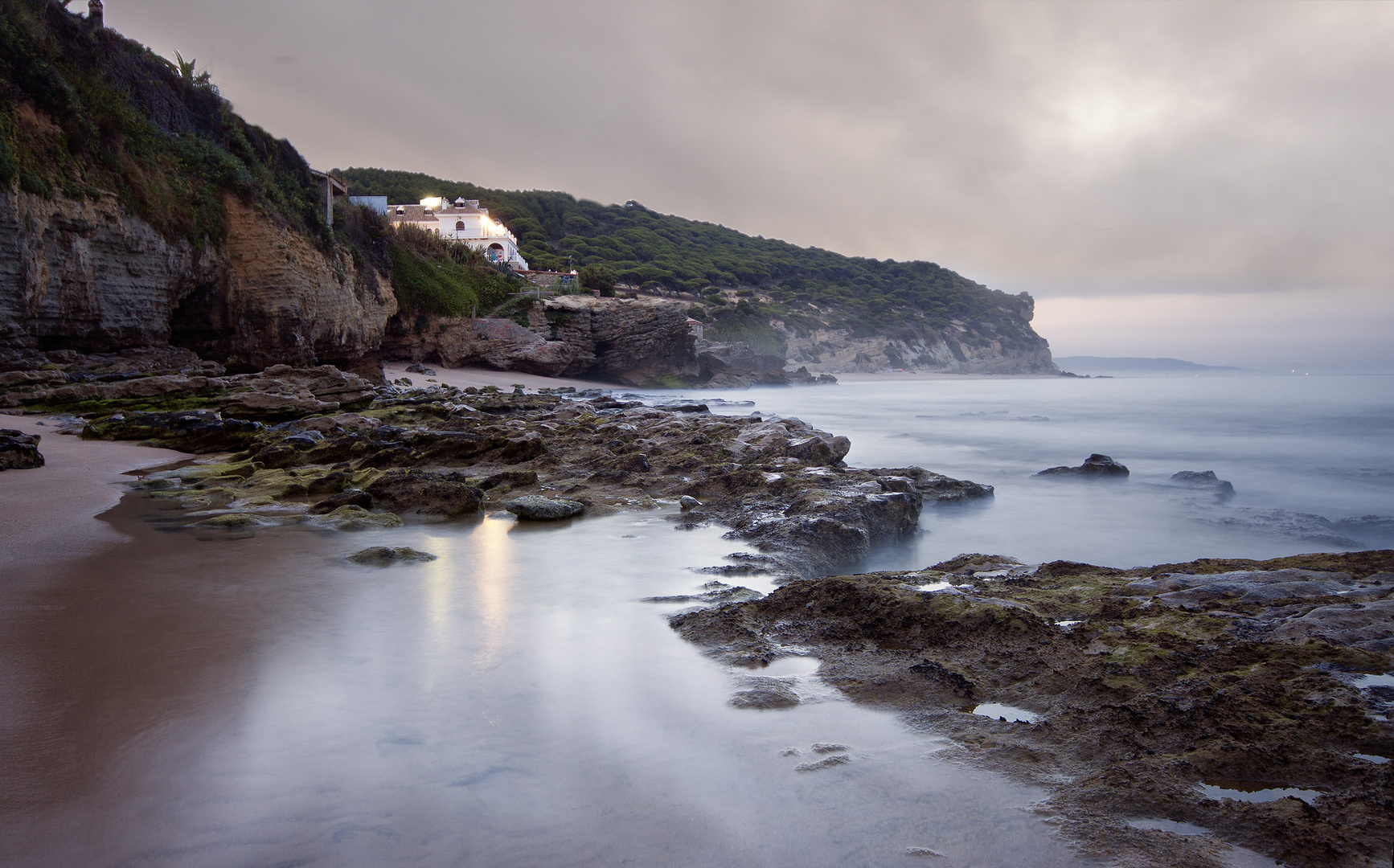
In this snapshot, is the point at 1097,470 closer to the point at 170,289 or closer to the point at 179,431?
the point at 179,431

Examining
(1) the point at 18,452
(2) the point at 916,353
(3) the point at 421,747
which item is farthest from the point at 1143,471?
(2) the point at 916,353

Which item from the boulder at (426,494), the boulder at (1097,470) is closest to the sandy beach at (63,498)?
the boulder at (426,494)

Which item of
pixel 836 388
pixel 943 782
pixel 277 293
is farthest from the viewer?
pixel 836 388

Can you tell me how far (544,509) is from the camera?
625 centimetres

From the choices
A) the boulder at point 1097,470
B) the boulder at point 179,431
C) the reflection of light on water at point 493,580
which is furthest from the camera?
the boulder at point 1097,470

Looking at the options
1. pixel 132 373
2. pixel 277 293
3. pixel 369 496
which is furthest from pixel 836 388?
pixel 369 496

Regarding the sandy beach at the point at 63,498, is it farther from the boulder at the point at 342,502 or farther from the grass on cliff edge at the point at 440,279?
the grass on cliff edge at the point at 440,279

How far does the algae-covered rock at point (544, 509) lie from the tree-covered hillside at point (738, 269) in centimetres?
4754

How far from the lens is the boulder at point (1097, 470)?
433 inches

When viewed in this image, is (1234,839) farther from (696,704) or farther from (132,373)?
(132,373)

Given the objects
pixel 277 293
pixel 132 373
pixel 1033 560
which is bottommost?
pixel 1033 560

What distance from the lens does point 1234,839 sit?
1818 mm

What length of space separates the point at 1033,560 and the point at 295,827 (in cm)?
605

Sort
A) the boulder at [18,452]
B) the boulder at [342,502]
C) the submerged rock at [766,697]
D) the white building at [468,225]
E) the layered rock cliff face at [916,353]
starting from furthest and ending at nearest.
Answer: the layered rock cliff face at [916,353] < the white building at [468,225] < the boulder at [18,452] < the boulder at [342,502] < the submerged rock at [766,697]
